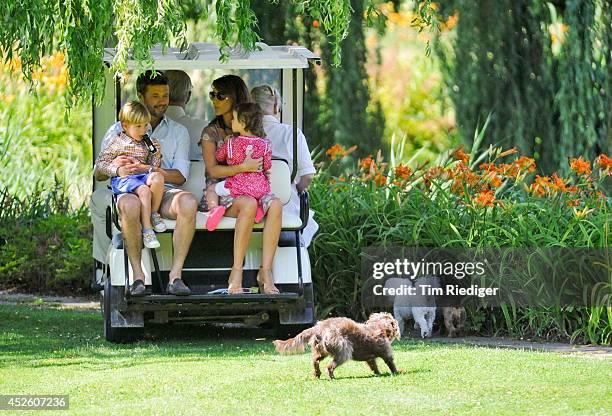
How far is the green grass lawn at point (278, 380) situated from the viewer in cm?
517

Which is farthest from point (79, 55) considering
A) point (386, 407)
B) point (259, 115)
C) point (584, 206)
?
point (584, 206)

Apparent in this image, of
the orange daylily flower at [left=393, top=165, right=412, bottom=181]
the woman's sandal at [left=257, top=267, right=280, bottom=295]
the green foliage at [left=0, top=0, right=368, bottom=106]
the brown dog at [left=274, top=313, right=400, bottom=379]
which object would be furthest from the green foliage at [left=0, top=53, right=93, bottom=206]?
the brown dog at [left=274, top=313, right=400, bottom=379]

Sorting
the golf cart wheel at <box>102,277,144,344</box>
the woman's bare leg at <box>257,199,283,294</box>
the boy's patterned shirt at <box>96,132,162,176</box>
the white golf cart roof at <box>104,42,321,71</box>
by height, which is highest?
the white golf cart roof at <box>104,42,321,71</box>

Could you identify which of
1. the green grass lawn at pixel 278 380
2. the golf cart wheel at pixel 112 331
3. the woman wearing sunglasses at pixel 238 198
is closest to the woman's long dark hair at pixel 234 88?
the woman wearing sunglasses at pixel 238 198

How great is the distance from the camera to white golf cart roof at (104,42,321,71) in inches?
279

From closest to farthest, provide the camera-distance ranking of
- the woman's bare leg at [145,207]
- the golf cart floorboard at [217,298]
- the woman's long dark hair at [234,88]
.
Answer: the golf cart floorboard at [217,298] → the woman's bare leg at [145,207] → the woman's long dark hair at [234,88]

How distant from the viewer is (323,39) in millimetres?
11523

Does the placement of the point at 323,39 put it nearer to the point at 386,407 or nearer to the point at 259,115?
the point at 259,115

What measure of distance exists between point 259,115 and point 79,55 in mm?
1155

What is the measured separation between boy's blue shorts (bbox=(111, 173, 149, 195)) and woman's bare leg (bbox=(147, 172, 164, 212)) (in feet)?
0.18

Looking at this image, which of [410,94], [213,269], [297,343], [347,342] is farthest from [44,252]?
[410,94]

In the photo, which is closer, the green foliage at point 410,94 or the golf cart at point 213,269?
the golf cart at point 213,269

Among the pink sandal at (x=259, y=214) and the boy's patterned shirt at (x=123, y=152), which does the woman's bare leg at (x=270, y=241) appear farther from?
the boy's patterned shirt at (x=123, y=152)

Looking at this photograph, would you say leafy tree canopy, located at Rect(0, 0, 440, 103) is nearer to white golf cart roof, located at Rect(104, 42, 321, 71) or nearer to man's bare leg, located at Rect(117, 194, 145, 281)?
white golf cart roof, located at Rect(104, 42, 321, 71)
